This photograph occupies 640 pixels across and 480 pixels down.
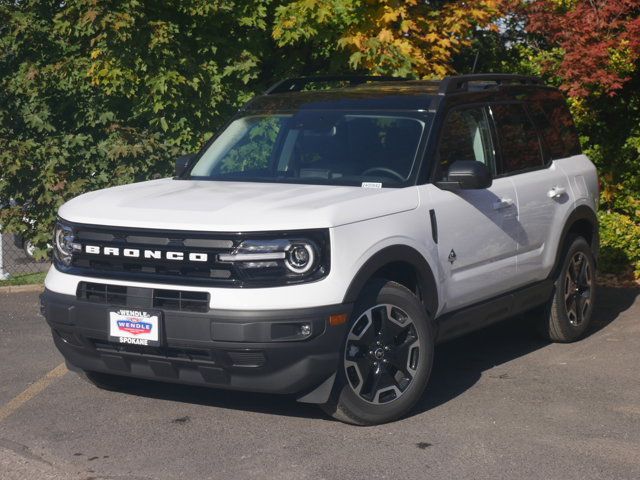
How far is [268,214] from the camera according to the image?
6.02m

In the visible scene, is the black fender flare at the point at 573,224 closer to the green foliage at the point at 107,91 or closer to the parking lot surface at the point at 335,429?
the parking lot surface at the point at 335,429

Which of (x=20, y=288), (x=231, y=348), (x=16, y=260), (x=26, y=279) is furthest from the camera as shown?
(x=16, y=260)

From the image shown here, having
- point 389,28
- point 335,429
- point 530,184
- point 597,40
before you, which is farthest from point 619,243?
point 335,429

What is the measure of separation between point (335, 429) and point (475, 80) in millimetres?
2721

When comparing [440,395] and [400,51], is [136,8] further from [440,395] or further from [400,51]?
[440,395]

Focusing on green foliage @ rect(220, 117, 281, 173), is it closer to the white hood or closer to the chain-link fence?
the white hood

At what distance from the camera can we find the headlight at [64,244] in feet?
21.4

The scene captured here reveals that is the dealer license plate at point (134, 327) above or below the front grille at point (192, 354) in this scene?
above

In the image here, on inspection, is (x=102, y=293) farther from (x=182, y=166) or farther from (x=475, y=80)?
(x=475, y=80)

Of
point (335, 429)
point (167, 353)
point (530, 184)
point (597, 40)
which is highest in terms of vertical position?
point (597, 40)

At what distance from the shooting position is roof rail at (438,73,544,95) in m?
7.32

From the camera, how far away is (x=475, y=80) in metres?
7.79

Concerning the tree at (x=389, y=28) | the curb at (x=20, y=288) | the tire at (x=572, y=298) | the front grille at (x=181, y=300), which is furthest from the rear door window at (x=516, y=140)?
the curb at (x=20, y=288)

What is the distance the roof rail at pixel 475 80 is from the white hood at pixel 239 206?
0.95 meters
